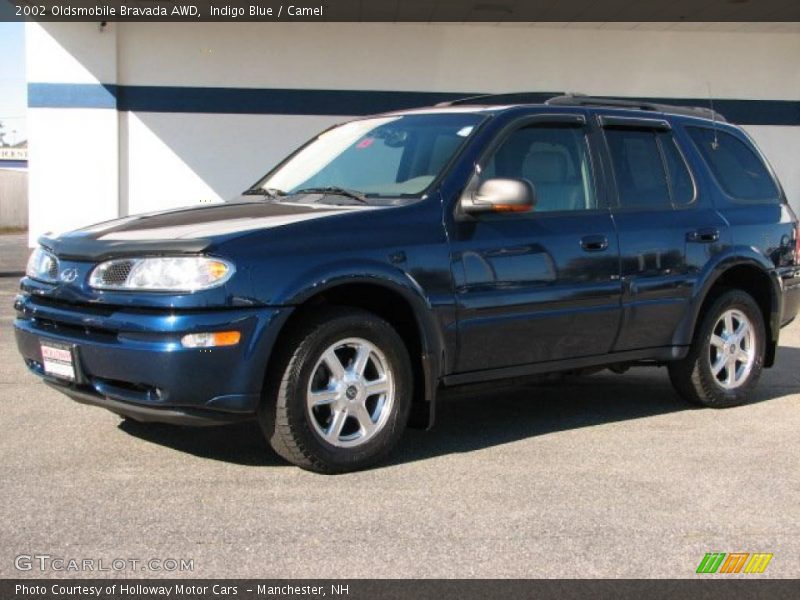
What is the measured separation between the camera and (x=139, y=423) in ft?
19.0

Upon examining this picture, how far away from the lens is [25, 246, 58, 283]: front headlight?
194 inches

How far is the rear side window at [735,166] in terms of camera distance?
6668 millimetres

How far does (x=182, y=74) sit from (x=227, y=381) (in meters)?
14.6

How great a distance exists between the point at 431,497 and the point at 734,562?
132 centimetres

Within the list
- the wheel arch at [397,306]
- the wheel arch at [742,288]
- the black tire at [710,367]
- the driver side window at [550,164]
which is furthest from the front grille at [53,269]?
the black tire at [710,367]

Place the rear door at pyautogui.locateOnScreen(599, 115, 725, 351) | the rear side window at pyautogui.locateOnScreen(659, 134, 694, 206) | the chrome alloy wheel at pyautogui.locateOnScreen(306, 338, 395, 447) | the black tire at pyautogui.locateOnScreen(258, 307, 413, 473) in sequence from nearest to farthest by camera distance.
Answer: the black tire at pyautogui.locateOnScreen(258, 307, 413, 473)
the chrome alloy wheel at pyautogui.locateOnScreen(306, 338, 395, 447)
the rear door at pyautogui.locateOnScreen(599, 115, 725, 351)
the rear side window at pyautogui.locateOnScreen(659, 134, 694, 206)

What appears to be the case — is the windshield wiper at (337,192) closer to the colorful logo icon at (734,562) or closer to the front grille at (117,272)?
the front grille at (117,272)

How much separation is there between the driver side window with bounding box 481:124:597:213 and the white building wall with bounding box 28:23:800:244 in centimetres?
1264

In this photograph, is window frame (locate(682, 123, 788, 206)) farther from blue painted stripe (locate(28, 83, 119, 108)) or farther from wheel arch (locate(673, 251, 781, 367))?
blue painted stripe (locate(28, 83, 119, 108))

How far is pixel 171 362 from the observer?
438 cm

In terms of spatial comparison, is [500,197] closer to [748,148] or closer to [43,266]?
[43,266]

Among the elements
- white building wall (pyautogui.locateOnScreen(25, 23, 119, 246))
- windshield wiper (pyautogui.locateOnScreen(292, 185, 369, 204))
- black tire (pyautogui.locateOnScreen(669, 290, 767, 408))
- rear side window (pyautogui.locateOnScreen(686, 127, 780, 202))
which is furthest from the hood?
white building wall (pyautogui.locateOnScreen(25, 23, 119, 246))
